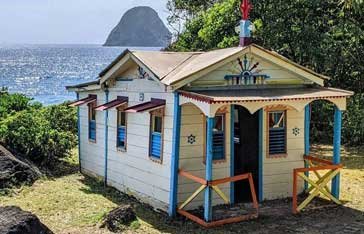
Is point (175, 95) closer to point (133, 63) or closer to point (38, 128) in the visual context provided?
point (133, 63)

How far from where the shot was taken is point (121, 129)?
13.4 meters

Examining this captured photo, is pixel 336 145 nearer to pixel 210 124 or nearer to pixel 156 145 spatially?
pixel 210 124

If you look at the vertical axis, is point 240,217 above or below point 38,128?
below

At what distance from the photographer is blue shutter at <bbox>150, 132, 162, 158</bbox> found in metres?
11.7

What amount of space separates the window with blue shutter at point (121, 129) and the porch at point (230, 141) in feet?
8.35

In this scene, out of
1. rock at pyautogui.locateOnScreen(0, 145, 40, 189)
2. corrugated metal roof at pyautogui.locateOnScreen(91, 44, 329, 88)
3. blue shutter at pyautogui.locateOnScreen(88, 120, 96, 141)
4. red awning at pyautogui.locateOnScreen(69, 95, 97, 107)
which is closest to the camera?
corrugated metal roof at pyautogui.locateOnScreen(91, 44, 329, 88)

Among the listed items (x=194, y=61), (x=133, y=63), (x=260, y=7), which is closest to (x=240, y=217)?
(x=194, y=61)

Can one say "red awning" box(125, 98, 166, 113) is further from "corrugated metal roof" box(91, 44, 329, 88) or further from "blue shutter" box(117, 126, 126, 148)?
"blue shutter" box(117, 126, 126, 148)

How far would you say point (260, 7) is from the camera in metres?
20.8

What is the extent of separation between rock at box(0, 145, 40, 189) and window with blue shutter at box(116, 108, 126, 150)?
107 inches

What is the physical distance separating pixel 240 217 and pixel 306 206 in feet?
6.40

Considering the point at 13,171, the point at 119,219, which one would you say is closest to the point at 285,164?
the point at 119,219

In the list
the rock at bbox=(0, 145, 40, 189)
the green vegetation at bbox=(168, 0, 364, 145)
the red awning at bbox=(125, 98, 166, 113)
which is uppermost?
the green vegetation at bbox=(168, 0, 364, 145)

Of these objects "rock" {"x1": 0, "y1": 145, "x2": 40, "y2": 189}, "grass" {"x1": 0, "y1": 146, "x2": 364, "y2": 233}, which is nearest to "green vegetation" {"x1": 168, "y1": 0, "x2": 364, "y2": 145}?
"grass" {"x1": 0, "y1": 146, "x2": 364, "y2": 233}
